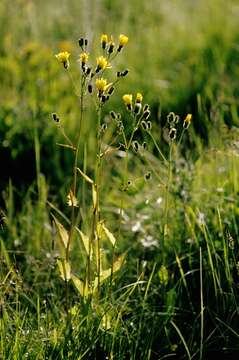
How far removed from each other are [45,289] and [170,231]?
0.55m

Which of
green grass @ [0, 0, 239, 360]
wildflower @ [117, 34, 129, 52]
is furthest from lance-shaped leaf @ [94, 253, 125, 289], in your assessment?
wildflower @ [117, 34, 129, 52]

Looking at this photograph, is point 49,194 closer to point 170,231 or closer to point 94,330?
point 170,231

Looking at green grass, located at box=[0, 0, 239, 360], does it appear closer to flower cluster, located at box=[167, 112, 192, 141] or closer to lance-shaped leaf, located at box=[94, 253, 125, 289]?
lance-shaped leaf, located at box=[94, 253, 125, 289]

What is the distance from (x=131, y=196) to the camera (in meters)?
3.71

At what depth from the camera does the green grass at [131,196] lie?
8.21 feet

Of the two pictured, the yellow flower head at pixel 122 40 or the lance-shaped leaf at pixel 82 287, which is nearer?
the yellow flower head at pixel 122 40

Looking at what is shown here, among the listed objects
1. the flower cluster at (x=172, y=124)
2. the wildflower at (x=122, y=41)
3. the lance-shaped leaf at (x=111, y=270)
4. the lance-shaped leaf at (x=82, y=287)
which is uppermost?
the wildflower at (x=122, y=41)

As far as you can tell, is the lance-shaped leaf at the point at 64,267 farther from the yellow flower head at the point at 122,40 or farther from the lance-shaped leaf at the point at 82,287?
the yellow flower head at the point at 122,40

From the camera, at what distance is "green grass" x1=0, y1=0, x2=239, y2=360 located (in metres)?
2.50

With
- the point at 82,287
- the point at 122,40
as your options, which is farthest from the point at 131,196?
the point at 122,40

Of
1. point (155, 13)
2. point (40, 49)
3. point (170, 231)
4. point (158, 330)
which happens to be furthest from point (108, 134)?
point (155, 13)

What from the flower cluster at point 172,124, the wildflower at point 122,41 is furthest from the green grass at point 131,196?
the wildflower at point 122,41

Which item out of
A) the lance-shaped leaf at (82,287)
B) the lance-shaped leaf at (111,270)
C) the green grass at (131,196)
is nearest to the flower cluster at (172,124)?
the green grass at (131,196)

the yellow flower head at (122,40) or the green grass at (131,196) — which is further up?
the yellow flower head at (122,40)
